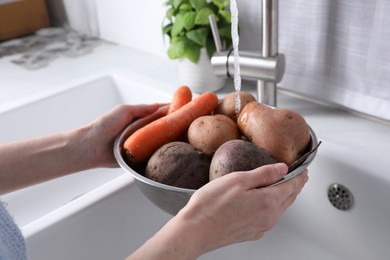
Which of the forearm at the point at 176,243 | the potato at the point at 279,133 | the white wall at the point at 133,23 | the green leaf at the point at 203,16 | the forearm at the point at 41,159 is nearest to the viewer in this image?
the forearm at the point at 176,243

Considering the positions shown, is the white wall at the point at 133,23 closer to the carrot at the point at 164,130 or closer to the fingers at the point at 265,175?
the carrot at the point at 164,130

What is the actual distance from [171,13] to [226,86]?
0.62 ft

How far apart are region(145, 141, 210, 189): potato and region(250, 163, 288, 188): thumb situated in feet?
0.28

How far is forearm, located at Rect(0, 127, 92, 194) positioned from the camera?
0.70 meters

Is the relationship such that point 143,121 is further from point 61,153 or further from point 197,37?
point 197,37

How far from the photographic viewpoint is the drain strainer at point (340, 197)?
0.75 metres

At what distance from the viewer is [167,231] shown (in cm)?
50

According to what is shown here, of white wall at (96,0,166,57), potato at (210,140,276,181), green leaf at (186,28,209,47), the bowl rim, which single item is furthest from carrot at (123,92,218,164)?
white wall at (96,0,166,57)

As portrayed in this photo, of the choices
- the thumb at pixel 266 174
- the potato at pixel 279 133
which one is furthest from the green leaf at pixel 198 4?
the thumb at pixel 266 174

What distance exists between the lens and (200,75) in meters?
0.97

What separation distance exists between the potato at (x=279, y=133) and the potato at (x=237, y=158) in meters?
0.02

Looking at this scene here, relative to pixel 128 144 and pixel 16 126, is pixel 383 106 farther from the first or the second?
pixel 16 126

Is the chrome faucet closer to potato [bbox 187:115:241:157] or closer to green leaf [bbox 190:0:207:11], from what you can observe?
green leaf [bbox 190:0:207:11]

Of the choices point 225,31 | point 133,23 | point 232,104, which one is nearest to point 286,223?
point 232,104
